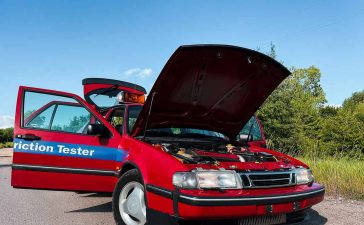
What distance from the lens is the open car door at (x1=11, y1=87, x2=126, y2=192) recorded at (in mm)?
4535

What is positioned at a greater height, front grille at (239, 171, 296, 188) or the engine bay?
the engine bay

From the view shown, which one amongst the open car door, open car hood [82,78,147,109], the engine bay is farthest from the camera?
open car hood [82,78,147,109]

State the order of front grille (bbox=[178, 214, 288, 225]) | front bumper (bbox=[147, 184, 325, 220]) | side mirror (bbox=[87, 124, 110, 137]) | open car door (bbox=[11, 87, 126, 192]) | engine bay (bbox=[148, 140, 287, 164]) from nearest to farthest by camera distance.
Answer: front bumper (bbox=[147, 184, 325, 220]) < front grille (bbox=[178, 214, 288, 225]) < engine bay (bbox=[148, 140, 287, 164]) < side mirror (bbox=[87, 124, 110, 137]) < open car door (bbox=[11, 87, 126, 192])

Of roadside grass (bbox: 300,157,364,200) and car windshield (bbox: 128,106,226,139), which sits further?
roadside grass (bbox: 300,157,364,200)

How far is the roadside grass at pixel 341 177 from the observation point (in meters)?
6.54

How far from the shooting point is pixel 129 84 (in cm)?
663

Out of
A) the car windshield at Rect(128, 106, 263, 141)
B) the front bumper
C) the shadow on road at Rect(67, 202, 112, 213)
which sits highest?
the car windshield at Rect(128, 106, 263, 141)

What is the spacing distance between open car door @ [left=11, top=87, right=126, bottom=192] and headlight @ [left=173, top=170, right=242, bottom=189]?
1.39 m

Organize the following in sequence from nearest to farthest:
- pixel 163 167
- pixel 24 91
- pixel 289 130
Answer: pixel 163 167 → pixel 24 91 → pixel 289 130

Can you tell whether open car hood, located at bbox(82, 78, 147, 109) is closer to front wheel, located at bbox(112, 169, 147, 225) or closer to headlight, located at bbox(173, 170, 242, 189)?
front wheel, located at bbox(112, 169, 147, 225)

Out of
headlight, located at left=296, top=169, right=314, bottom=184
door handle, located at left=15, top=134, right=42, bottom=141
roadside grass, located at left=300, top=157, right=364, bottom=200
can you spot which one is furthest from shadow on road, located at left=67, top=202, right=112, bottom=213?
roadside grass, located at left=300, top=157, right=364, bottom=200

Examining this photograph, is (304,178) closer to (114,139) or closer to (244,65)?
(244,65)

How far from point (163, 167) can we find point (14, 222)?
264 cm

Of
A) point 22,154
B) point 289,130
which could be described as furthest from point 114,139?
point 289,130
